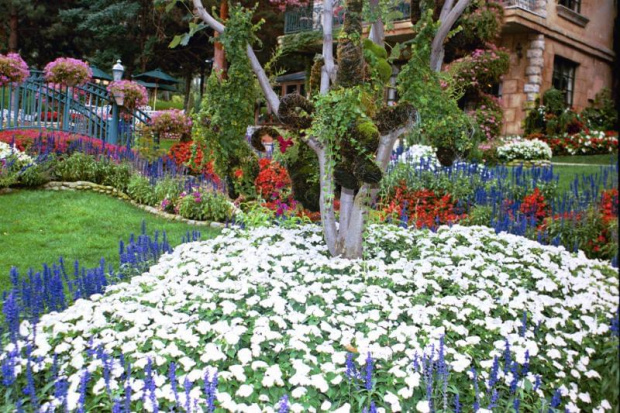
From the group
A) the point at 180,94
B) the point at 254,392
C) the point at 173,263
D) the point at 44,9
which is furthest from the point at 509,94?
the point at 180,94

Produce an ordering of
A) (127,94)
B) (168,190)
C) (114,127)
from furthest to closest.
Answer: (127,94), (114,127), (168,190)

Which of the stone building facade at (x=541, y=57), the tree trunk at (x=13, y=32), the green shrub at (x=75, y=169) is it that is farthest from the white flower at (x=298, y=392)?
the tree trunk at (x=13, y=32)

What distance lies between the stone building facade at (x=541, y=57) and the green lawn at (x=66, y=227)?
1104 centimetres

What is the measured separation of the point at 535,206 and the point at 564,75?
10888 mm

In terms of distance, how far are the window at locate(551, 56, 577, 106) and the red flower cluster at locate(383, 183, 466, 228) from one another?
1027 cm

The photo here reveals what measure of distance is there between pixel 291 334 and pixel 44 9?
26.8 metres

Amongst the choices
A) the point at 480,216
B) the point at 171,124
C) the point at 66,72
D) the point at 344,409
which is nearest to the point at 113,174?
the point at 171,124

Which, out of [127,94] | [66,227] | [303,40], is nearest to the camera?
[66,227]

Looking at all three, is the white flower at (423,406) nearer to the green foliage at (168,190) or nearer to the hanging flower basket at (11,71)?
the green foliage at (168,190)

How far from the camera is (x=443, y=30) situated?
4.71 metres

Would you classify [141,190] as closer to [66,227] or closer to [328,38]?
[66,227]

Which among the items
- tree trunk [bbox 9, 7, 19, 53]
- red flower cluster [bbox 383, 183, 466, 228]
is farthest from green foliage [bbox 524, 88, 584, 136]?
tree trunk [bbox 9, 7, 19, 53]

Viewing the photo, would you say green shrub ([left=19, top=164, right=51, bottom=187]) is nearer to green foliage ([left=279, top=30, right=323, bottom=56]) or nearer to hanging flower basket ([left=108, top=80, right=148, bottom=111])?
hanging flower basket ([left=108, top=80, right=148, bottom=111])

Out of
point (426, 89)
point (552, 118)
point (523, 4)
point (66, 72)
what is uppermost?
point (523, 4)
